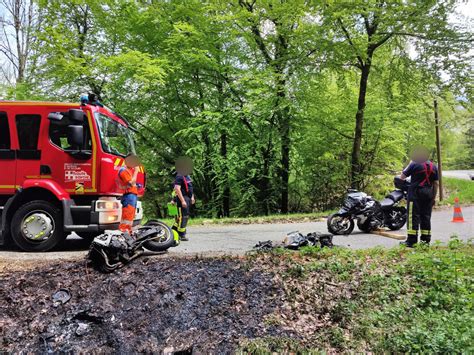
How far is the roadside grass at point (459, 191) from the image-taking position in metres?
17.6

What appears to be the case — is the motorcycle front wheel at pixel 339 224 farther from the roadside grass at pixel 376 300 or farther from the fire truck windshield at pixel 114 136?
the fire truck windshield at pixel 114 136

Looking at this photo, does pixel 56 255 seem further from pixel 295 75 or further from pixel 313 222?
pixel 295 75

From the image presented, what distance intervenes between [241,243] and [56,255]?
376cm

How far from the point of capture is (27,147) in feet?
23.1

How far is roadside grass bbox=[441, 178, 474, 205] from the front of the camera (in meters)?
17.6

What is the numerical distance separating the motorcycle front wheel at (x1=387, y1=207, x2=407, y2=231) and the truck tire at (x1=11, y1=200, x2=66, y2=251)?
312 inches

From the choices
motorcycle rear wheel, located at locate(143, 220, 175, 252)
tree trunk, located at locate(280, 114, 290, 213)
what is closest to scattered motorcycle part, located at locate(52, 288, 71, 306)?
motorcycle rear wheel, located at locate(143, 220, 175, 252)

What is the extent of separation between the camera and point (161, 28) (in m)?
15.4

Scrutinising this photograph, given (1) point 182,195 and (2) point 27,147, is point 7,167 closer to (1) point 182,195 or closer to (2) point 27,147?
(2) point 27,147

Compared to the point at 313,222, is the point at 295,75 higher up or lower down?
higher up

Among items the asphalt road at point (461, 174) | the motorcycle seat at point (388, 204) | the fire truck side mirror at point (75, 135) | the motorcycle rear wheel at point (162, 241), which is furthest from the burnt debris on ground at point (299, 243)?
the asphalt road at point (461, 174)

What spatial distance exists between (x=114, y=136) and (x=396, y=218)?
24.2 feet

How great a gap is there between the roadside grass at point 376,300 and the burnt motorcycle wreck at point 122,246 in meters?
1.96

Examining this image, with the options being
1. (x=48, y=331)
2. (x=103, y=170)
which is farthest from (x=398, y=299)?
(x=103, y=170)
